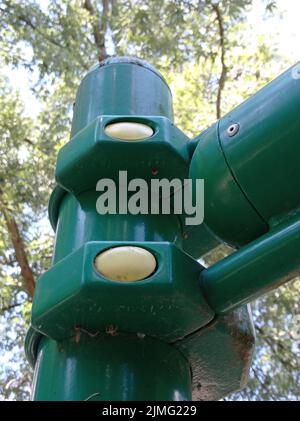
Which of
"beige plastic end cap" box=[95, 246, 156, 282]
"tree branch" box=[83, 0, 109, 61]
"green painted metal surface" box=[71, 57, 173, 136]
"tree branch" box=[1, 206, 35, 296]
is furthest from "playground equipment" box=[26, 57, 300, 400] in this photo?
"tree branch" box=[83, 0, 109, 61]

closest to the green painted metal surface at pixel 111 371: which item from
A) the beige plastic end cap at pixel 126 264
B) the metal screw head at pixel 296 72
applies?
the beige plastic end cap at pixel 126 264

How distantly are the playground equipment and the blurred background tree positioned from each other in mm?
3149

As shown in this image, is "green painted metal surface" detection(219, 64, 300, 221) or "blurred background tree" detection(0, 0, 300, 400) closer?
"green painted metal surface" detection(219, 64, 300, 221)

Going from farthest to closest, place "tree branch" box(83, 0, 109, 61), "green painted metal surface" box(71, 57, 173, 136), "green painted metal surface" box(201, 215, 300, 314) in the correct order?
"tree branch" box(83, 0, 109, 61) → "green painted metal surface" box(71, 57, 173, 136) → "green painted metal surface" box(201, 215, 300, 314)

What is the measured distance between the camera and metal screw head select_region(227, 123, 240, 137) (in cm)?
107

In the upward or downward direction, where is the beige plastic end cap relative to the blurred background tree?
downward

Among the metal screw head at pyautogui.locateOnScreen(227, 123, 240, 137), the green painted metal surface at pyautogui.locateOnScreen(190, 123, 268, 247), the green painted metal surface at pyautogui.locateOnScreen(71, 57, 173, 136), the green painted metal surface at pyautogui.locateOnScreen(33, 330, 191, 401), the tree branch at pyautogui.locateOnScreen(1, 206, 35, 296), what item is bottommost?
the green painted metal surface at pyautogui.locateOnScreen(33, 330, 191, 401)

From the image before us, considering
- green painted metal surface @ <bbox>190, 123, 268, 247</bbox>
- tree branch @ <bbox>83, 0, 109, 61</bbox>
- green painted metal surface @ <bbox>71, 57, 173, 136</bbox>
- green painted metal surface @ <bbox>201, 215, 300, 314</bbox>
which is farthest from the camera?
tree branch @ <bbox>83, 0, 109, 61</bbox>

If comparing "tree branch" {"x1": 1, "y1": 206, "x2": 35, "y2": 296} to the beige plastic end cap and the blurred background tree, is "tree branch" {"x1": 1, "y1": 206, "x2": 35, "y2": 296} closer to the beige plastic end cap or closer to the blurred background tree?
the blurred background tree

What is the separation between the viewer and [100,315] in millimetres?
1041

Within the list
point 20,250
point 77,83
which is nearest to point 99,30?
point 77,83

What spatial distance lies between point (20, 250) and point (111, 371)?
355cm

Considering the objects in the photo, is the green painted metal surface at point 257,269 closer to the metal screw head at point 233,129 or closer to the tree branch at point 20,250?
the metal screw head at point 233,129

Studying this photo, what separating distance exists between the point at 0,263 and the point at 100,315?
3707 millimetres
